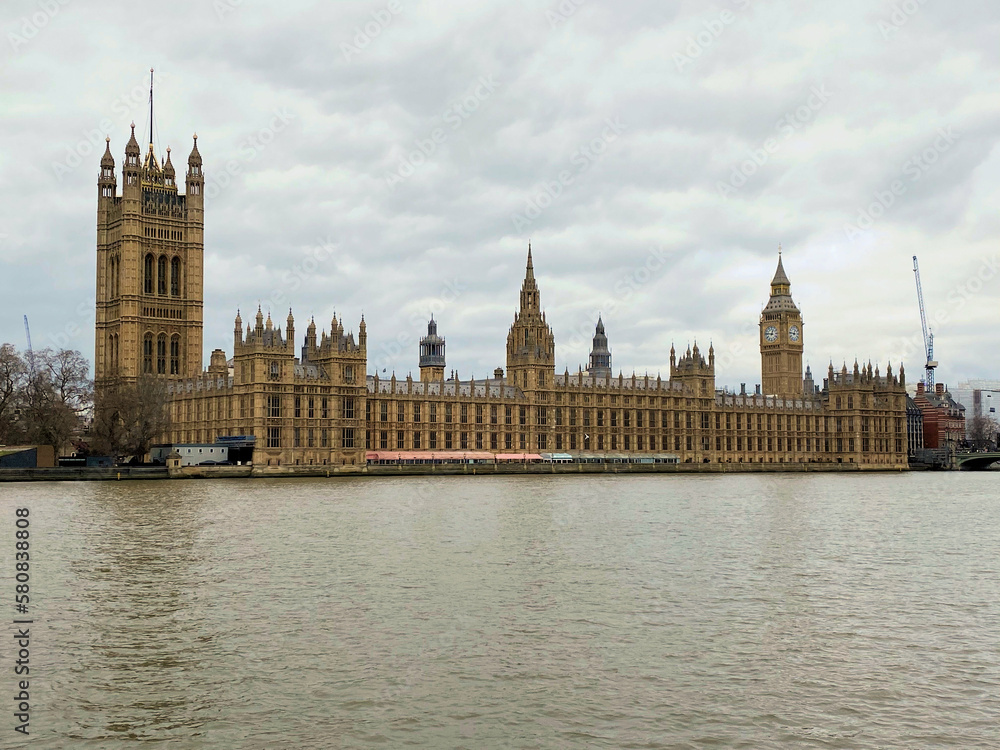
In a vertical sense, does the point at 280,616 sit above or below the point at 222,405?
below

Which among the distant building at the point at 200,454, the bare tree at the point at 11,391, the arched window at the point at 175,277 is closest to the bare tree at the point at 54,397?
the bare tree at the point at 11,391

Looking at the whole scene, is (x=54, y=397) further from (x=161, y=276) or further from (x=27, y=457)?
(x=161, y=276)

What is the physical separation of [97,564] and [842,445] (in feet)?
512

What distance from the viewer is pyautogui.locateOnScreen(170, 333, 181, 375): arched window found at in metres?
160

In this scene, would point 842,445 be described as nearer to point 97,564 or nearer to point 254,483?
point 254,483

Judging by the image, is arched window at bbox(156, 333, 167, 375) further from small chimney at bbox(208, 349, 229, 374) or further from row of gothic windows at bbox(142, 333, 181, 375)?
small chimney at bbox(208, 349, 229, 374)

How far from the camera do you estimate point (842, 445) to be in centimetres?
17875

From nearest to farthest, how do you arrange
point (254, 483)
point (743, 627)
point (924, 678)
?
1. point (924, 678)
2. point (743, 627)
3. point (254, 483)

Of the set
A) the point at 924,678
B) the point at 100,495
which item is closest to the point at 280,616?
the point at 924,678

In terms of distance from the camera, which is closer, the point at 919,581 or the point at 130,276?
A: the point at 919,581

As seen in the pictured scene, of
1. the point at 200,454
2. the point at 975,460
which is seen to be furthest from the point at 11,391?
the point at 975,460

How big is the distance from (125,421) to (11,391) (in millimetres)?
10816

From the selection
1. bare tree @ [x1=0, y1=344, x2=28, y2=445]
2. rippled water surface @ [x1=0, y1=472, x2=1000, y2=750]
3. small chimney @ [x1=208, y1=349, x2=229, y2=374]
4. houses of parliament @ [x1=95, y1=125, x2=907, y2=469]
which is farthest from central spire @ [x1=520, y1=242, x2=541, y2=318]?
rippled water surface @ [x1=0, y1=472, x2=1000, y2=750]

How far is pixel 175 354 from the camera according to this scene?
528ft
